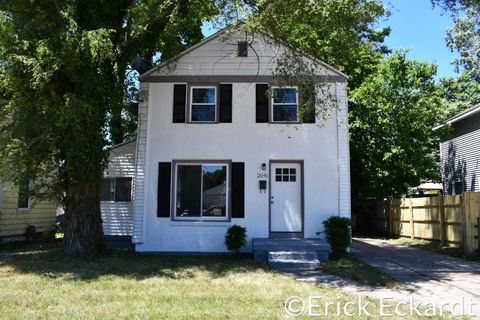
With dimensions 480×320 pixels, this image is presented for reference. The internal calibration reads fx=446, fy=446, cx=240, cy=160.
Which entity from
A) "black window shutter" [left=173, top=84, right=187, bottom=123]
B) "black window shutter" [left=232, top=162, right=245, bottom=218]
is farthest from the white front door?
"black window shutter" [left=173, top=84, right=187, bottom=123]

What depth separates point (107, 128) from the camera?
1149cm

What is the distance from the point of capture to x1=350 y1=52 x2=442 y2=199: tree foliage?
19.2m

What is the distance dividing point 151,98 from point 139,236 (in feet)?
13.4

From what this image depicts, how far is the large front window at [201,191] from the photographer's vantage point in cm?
1306

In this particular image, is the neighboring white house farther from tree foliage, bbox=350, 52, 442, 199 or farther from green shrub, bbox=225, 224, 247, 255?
tree foliage, bbox=350, 52, 442, 199

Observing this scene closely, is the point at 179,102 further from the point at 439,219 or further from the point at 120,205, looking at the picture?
the point at 439,219

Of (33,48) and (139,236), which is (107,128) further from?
(139,236)

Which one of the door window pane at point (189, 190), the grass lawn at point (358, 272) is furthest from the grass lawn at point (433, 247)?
the door window pane at point (189, 190)

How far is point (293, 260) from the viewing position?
11.1 meters

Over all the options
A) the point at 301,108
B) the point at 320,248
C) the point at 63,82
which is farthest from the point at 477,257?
the point at 63,82

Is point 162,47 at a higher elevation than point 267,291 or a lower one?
higher

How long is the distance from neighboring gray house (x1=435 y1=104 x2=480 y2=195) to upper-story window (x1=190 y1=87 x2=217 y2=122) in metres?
10.4

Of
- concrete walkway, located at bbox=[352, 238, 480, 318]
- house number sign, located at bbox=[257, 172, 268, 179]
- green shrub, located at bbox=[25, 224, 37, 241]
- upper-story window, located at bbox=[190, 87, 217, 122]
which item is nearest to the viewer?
concrete walkway, located at bbox=[352, 238, 480, 318]

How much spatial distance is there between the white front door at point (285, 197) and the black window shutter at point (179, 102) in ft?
10.1
